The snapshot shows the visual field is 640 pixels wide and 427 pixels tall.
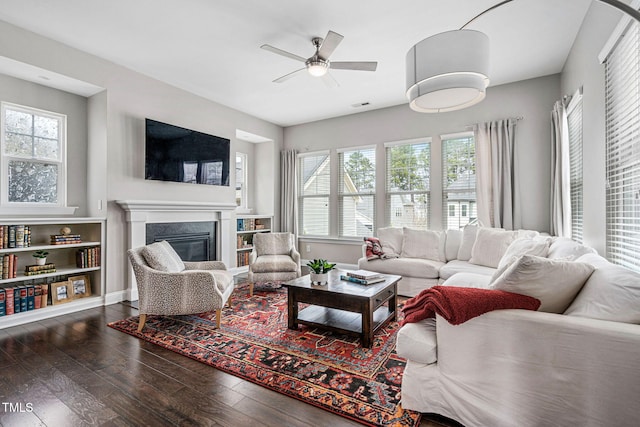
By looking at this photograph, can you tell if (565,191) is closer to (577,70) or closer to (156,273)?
(577,70)

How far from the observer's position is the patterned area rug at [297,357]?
1.81 meters

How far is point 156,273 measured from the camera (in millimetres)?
2805

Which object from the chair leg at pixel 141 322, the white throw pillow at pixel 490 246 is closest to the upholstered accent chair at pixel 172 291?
the chair leg at pixel 141 322

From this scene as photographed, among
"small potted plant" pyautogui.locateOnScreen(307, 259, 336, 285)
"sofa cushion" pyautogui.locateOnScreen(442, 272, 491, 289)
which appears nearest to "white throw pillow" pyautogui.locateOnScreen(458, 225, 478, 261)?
"sofa cushion" pyautogui.locateOnScreen(442, 272, 491, 289)

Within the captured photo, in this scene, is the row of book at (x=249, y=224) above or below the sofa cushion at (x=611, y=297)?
above

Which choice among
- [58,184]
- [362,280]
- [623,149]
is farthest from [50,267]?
[623,149]

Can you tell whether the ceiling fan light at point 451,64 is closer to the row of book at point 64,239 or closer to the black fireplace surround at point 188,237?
the black fireplace surround at point 188,237

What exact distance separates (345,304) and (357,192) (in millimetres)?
3325

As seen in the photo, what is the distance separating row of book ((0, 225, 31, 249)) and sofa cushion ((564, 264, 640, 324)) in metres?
4.55

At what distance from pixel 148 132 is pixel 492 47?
4235mm

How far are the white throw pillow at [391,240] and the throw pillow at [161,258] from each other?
8.93 feet

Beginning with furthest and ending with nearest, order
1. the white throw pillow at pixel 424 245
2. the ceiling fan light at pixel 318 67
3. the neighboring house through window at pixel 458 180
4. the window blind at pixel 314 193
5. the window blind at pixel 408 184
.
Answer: the window blind at pixel 314 193, the window blind at pixel 408 184, the neighboring house through window at pixel 458 180, the white throw pillow at pixel 424 245, the ceiling fan light at pixel 318 67

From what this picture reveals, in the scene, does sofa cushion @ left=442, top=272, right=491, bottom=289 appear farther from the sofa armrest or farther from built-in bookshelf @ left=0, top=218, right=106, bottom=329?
built-in bookshelf @ left=0, top=218, right=106, bottom=329

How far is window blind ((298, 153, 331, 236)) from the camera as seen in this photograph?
19.8ft
